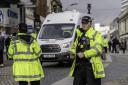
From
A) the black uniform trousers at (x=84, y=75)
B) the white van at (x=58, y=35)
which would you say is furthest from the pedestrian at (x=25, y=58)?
the white van at (x=58, y=35)

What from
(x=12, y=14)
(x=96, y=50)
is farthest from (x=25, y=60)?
(x=12, y=14)

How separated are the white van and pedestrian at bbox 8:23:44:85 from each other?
1336cm

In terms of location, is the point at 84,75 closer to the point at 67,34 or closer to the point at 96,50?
the point at 96,50

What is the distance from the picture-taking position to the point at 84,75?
9.07m

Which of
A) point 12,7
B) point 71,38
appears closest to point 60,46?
point 71,38

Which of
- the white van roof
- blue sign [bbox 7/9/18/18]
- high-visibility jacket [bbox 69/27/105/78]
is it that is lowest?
high-visibility jacket [bbox 69/27/105/78]

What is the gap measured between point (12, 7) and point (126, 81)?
105ft

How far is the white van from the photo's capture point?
2359 cm

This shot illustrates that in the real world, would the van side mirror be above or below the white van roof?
below

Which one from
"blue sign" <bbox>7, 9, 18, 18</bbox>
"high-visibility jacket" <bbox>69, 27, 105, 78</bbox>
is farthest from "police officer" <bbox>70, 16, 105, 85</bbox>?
"blue sign" <bbox>7, 9, 18, 18</bbox>

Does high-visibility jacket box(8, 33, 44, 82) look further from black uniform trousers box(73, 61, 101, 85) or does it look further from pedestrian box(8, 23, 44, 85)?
black uniform trousers box(73, 61, 101, 85)

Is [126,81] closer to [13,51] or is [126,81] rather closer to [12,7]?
[13,51]

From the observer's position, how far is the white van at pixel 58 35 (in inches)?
929

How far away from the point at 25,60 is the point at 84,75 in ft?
4.10
